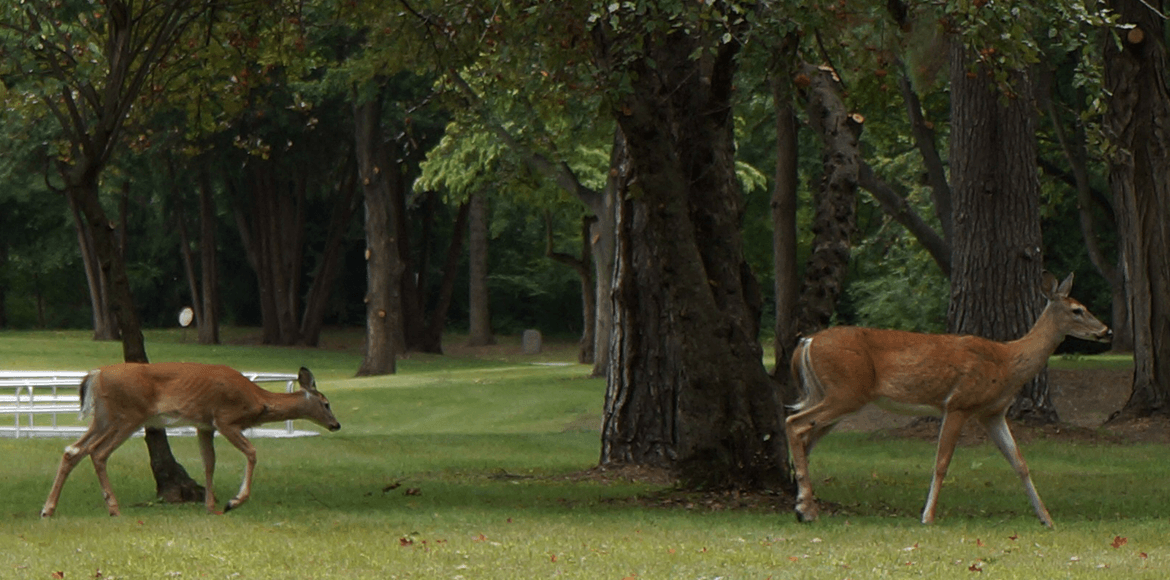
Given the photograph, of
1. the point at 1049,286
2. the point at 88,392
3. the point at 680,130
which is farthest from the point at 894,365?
the point at 88,392

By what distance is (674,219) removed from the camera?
13.5 metres

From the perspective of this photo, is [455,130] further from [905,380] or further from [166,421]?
[905,380]

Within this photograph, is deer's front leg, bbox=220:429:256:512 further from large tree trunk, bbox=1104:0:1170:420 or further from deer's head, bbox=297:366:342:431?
large tree trunk, bbox=1104:0:1170:420

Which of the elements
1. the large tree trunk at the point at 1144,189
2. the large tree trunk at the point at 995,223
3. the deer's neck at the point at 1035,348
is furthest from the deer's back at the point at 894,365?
the large tree trunk at the point at 1144,189

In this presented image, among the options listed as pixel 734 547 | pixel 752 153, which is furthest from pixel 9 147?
pixel 734 547

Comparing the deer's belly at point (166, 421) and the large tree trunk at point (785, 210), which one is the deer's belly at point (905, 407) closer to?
the deer's belly at point (166, 421)

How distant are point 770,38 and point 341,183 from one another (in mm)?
40011

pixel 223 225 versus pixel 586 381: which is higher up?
pixel 223 225

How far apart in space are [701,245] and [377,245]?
88.3 feet

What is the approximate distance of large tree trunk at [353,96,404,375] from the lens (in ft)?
131

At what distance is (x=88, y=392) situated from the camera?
1304 cm

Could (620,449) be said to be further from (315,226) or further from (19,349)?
(315,226)

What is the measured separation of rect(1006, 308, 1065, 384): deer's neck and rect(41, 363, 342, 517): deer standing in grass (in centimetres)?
591

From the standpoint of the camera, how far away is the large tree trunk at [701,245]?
13.4 m
